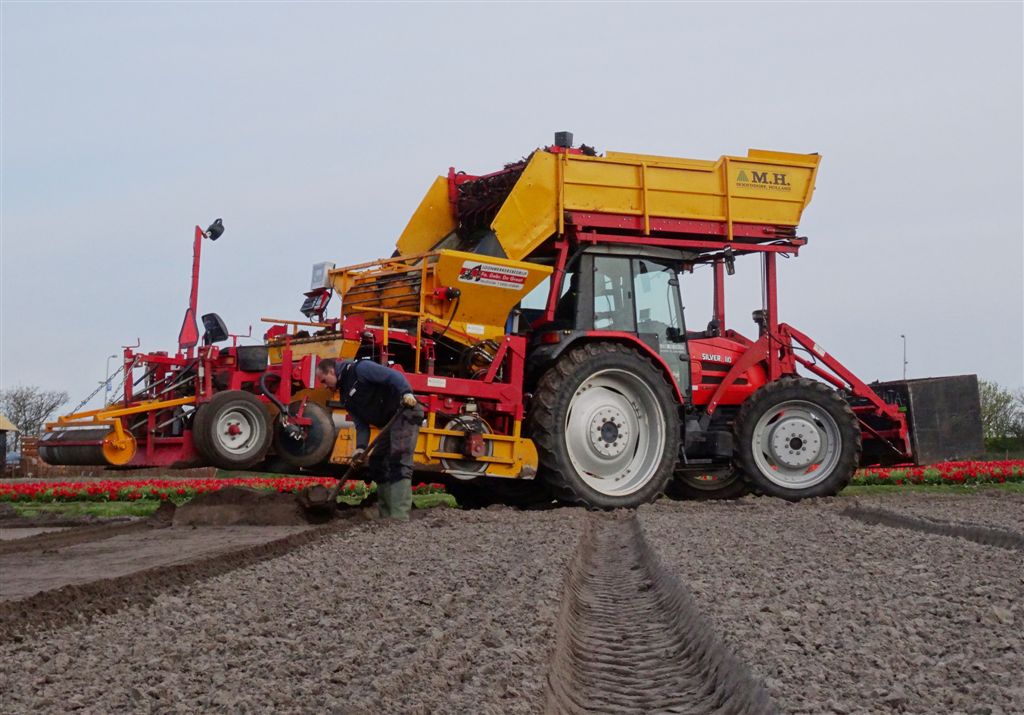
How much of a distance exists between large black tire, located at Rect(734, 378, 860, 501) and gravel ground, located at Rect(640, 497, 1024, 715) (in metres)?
3.65

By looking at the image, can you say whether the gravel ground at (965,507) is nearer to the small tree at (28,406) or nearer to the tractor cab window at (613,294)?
the tractor cab window at (613,294)

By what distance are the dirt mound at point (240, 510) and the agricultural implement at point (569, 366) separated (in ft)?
1.90

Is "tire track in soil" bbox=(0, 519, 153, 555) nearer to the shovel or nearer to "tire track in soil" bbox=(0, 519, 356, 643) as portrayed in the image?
the shovel

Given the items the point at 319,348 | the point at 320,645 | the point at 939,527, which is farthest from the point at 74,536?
the point at 939,527

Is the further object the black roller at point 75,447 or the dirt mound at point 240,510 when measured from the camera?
the dirt mound at point 240,510

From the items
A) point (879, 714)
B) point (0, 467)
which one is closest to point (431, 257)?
point (879, 714)

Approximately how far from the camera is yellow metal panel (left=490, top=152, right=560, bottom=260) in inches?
439

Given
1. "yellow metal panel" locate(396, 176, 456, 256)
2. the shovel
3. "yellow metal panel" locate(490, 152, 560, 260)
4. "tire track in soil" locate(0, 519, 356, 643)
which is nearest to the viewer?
"tire track in soil" locate(0, 519, 356, 643)

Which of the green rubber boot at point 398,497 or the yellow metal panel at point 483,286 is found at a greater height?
the yellow metal panel at point 483,286

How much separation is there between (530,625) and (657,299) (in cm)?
765

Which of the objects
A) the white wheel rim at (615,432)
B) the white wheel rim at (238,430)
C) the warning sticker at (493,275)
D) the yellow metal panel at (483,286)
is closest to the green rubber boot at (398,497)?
the white wheel rim at (238,430)

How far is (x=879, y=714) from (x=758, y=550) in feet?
13.2

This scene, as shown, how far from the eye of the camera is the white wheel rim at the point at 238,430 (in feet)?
32.7

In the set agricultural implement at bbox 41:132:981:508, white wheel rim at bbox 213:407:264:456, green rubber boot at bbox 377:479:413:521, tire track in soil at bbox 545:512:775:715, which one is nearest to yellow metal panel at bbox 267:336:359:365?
agricultural implement at bbox 41:132:981:508
